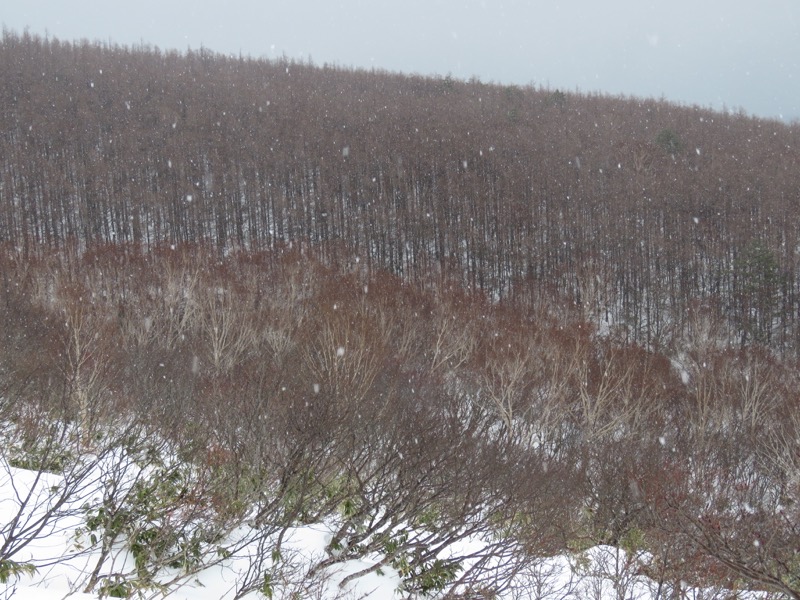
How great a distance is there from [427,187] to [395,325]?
32460mm

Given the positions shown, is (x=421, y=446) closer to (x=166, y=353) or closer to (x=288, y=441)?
(x=288, y=441)

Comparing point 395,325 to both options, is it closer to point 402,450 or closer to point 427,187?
point 402,450

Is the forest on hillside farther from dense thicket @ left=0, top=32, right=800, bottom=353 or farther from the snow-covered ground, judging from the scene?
dense thicket @ left=0, top=32, right=800, bottom=353

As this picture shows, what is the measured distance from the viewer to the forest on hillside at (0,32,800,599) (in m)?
10.1

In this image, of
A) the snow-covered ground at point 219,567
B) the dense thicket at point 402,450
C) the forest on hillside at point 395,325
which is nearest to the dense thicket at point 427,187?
the forest on hillside at point 395,325

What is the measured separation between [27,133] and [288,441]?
56195 millimetres

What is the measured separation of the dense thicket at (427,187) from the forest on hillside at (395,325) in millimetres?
300

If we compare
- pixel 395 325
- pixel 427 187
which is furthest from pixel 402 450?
pixel 427 187

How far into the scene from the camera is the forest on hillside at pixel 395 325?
1005 cm

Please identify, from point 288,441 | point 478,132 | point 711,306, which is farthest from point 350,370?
point 478,132

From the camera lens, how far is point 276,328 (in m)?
23.4

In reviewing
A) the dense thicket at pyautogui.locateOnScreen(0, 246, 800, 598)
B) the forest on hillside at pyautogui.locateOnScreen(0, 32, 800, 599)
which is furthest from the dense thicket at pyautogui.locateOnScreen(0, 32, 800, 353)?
the dense thicket at pyautogui.locateOnScreen(0, 246, 800, 598)

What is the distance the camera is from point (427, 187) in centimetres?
5603

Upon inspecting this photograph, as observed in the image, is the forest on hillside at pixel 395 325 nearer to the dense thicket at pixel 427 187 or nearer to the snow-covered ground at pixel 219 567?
the snow-covered ground at pixel 219 567
